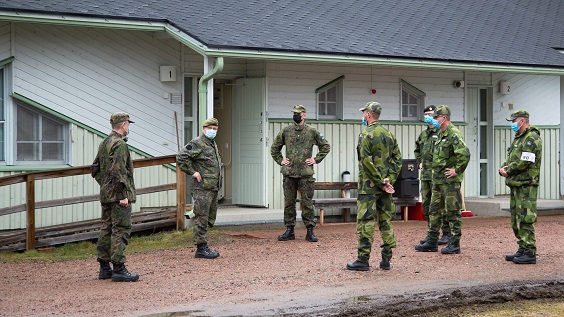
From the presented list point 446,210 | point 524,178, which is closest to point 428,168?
point 446,210

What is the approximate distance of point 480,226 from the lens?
58.4ft

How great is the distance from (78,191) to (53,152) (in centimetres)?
76

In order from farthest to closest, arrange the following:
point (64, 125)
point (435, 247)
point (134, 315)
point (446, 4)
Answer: point (446, 4) → point (64, 125) → point (435, 247) → point (134, 315)

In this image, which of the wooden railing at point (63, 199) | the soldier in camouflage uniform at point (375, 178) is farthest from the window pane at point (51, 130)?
the soldier in camouflage uniform at point (375, 178)

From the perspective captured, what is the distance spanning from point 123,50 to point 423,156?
5420 mm

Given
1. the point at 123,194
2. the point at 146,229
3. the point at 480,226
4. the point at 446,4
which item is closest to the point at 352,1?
the point at 446,4

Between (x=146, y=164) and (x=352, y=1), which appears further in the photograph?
(x=352, y=1)

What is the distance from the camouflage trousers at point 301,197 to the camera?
1507cm

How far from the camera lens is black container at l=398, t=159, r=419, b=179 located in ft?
62.0

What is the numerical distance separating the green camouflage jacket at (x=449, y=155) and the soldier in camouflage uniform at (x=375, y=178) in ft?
6.06

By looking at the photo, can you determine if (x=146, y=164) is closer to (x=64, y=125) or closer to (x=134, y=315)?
(x=64, y=125)

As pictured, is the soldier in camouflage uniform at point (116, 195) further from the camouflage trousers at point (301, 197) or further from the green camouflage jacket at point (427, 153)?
the green camouflage jacket at point (427, 153)

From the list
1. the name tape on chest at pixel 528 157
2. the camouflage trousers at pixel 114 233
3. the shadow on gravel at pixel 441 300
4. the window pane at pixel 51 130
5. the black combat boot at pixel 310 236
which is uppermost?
the window pane at pixel 51 130

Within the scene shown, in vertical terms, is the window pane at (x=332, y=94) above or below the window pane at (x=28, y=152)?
above
